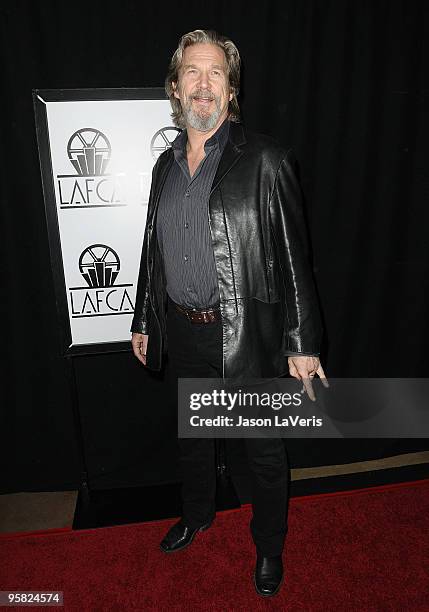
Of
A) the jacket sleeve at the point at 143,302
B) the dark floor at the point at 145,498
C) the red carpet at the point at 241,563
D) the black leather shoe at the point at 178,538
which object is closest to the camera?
the red carpet at the point at 241,563

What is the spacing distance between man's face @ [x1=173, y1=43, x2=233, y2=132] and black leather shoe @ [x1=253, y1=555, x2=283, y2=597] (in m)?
1.79

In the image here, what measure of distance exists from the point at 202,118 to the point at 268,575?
1868 mm

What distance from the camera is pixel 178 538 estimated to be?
7.27 ft

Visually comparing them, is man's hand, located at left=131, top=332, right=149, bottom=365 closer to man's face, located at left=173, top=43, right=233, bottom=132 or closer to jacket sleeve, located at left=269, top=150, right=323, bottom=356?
jacket sleeve, located at left=269, top=150, right=323, bottom=356

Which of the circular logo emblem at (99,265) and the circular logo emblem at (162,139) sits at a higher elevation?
the circular logo emblem at (162,139)

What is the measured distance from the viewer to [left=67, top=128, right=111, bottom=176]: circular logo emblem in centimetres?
212

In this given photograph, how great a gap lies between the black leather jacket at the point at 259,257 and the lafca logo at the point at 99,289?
0.79m

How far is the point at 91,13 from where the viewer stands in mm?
2205

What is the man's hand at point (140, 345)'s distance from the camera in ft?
7.19

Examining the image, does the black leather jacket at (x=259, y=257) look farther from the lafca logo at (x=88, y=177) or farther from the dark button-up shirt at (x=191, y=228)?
the lafca logo at (x=88, y=177)

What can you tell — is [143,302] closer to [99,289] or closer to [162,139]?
[99,289]

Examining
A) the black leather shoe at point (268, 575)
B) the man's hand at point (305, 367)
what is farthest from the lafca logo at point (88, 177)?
the black leather shoe at point (268, 575)

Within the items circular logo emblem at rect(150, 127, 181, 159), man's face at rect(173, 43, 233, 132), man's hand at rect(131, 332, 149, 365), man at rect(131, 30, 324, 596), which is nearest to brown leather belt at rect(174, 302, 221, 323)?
man at rect(131, 30, 324, 596)

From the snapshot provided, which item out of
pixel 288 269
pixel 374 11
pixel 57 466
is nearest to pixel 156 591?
pixel 57 466
